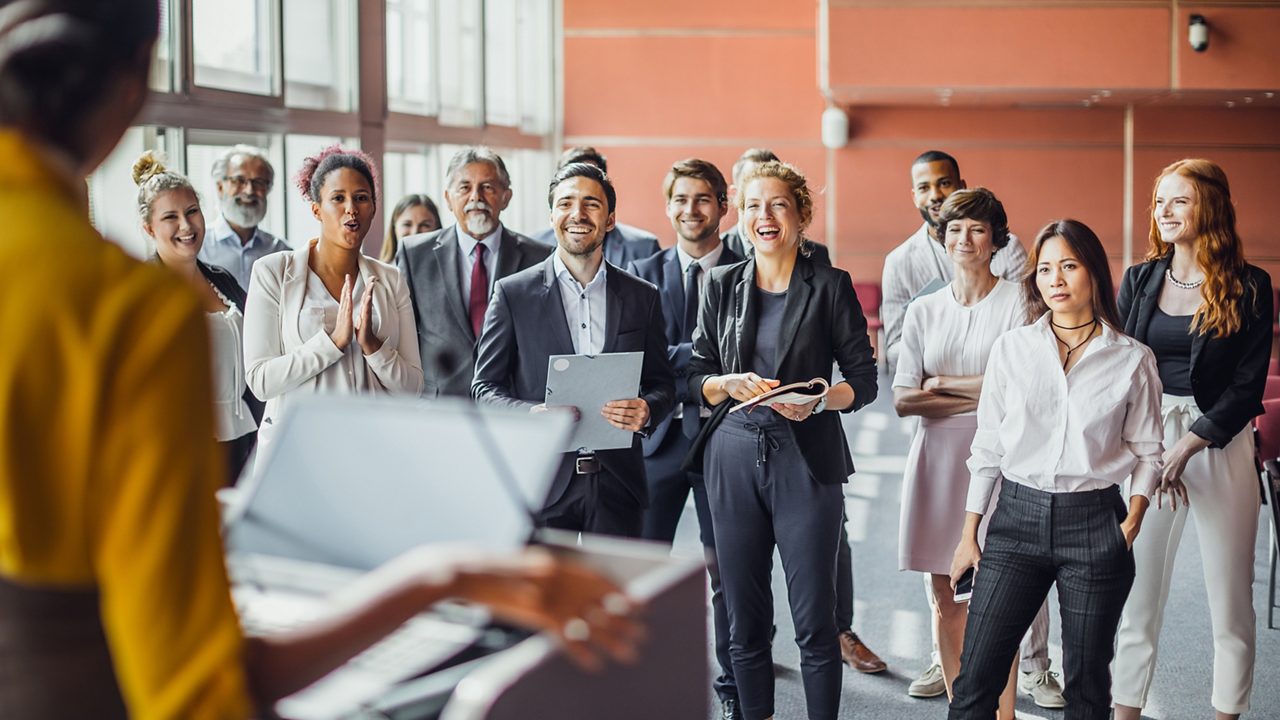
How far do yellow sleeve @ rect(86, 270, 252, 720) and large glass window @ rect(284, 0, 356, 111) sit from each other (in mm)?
Result: 5497

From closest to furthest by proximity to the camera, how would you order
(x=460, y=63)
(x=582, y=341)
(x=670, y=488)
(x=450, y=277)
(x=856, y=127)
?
(x=582, y=341)
(x=670, y=488)
(x=450, y=277)
(x=460, y=63)
(x=856, y=127)

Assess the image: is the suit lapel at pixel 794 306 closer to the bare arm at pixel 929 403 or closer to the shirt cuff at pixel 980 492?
the bare arm at pixel 929 403

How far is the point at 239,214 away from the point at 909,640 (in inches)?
132

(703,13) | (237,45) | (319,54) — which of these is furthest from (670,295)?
(703,13)

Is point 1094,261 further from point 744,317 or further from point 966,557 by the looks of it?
point 744,317

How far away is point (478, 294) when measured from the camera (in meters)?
4.39

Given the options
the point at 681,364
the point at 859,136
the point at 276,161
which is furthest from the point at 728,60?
the point at 681,364

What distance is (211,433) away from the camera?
39.9 inches

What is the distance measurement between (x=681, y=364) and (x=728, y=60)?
28.1 ft

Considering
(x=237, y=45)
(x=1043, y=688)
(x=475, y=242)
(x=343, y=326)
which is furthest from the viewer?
(x=237, y=45)

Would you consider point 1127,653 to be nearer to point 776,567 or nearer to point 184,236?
point 776,567

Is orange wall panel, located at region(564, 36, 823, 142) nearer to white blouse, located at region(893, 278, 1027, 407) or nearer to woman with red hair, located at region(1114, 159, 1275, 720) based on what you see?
white blouse, located at region(893, 278, 1027, 407)

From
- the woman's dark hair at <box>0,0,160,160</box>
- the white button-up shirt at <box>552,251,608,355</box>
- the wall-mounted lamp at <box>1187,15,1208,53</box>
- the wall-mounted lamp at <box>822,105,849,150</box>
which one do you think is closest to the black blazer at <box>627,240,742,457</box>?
the white button-up shirt at <box>552,251,608,355</box>

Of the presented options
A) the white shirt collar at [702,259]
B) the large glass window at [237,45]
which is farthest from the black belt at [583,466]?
the large glass window at [237,45]
